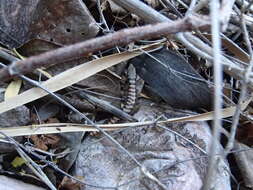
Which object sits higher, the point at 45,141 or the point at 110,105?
the point at 110,105

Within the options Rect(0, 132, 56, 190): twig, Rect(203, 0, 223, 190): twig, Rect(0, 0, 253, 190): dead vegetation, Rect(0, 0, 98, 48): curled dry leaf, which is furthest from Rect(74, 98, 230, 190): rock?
Rect(203, 0, 223, 190): twig

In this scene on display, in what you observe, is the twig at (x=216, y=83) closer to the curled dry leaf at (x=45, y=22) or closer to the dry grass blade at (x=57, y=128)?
the dry grass blade at (x=57, y=128)

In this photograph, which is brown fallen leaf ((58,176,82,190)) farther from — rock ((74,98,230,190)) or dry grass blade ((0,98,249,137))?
dry grass blade ((0,98,249,137))

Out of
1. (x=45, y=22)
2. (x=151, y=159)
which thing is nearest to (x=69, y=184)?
(x=151, y=159)

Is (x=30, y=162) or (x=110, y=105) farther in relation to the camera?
(x=110, y=105)

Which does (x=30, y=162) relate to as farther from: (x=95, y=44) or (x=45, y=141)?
(x=95, y=44)

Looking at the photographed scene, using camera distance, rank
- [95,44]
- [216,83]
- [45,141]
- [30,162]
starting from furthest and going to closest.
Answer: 1. [45,141]
2. [30,162]
3. [95,44]
4. [216,83]

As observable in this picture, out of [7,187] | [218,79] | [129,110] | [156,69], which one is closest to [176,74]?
[156,69]

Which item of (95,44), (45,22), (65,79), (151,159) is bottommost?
(151,159)
